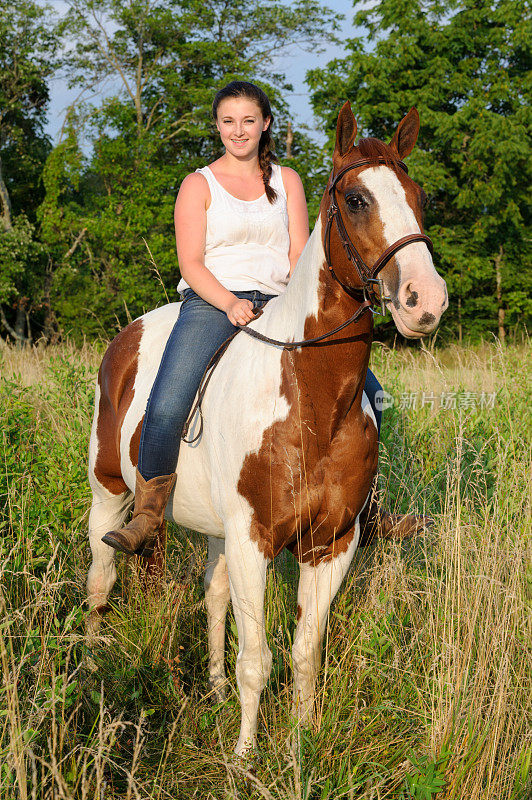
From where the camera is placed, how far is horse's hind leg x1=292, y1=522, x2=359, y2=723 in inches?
107

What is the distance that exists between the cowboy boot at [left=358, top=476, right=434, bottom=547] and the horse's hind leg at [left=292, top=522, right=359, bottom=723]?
51cm

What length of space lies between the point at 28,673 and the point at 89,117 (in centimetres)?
2550

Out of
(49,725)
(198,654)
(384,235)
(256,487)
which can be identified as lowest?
(198,654)

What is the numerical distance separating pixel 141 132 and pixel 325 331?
80.4ft

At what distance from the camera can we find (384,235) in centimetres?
208

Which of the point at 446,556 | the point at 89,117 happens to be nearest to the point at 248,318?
the point at 446,556

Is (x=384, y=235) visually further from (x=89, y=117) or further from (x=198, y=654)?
(x=89, y=117)

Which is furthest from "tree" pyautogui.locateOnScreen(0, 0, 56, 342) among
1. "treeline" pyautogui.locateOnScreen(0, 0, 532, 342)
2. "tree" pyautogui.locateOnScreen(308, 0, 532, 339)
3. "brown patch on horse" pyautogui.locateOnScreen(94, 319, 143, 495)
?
"brown patch on horse" pyautogui.locateOnScreen(94, 319, 143, 495)

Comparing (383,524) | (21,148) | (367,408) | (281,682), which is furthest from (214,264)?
(21,148)

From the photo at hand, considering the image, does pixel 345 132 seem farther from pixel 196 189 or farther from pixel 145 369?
pixel 145 369

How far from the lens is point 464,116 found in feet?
69.6

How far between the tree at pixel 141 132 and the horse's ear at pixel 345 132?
20611 mm

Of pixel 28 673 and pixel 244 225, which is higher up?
pixel 244 225

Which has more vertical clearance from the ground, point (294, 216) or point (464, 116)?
point (464, 116)
